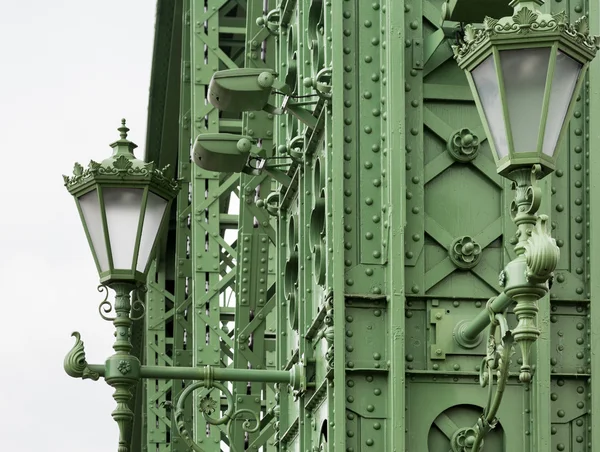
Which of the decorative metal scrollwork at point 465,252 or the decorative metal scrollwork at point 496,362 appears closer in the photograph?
the decorative metal scrollwork at point 496,362

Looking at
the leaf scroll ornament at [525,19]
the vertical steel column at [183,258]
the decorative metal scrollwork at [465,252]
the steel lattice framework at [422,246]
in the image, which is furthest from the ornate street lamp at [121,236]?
the vertical steel column at [183,258]

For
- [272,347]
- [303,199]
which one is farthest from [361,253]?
[272,347]

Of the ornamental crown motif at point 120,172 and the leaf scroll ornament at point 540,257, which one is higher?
the ornamental crown motif at point 120,172

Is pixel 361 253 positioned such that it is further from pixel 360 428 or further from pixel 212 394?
pixel 212 394

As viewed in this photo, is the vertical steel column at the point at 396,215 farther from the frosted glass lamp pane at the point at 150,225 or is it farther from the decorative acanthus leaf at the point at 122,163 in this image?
the decorative acanthus leaf at the point at 122,163

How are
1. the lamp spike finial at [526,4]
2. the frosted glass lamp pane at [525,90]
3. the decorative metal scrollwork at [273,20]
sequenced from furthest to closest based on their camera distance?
the decorative metal scrollwork at [273,20]
the lamp spike finial at [526,4]
the frosted glass lamp pane at [525,90]

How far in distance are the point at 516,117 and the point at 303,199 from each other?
18.5 feet

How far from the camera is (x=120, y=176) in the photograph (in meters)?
12.8

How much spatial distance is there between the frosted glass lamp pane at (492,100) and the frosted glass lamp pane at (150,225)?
4.28 metres

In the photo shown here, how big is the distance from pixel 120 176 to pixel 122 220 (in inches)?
12.8

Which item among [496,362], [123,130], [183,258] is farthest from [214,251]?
[496,362]

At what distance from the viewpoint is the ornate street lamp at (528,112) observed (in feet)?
28.1

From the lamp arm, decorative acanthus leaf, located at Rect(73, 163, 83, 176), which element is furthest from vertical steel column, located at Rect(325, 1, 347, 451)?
the lamp arm

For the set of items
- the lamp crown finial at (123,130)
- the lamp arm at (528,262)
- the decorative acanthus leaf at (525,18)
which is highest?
the lamp crown finial at (123,130)
